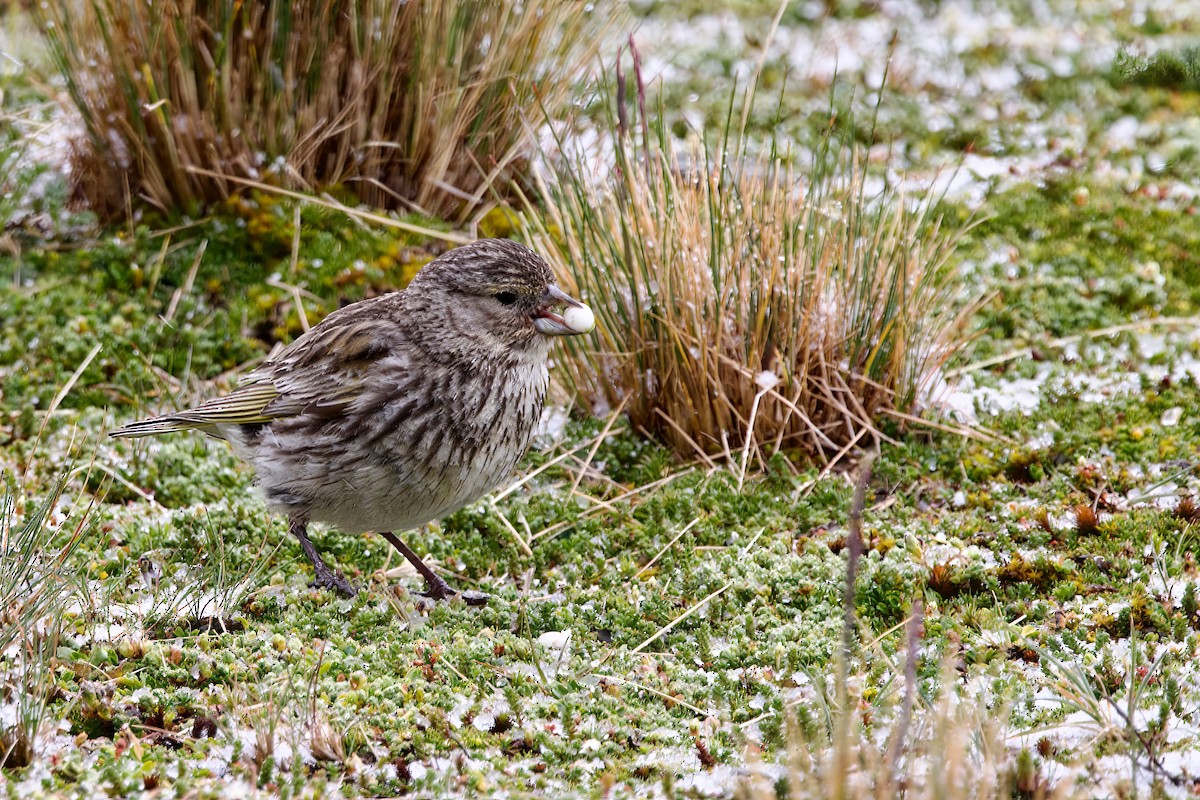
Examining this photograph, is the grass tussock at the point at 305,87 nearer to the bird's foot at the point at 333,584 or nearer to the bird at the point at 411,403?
the bird at the point at 411,403

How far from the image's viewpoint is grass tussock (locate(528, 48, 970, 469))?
5.36 metres

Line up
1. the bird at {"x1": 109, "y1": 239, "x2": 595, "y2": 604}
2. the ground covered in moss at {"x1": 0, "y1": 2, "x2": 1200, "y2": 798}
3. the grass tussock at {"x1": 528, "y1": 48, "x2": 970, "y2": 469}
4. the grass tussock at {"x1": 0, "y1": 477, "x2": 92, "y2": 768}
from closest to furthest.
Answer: the grass tussock at {"x1": 0, "y1": 477, "x2": 92, "y2": 768}, the ground covered in moss at {"x1": 0, "y1": 2, "x2": 1200, "y2": 798}, the bird at {"x1": 109, "y1": 239, "x2": 595, "y2": 604}, the grass tussock at {"x1": 528, "y1": 48, "x2": 970, "y2": 469}

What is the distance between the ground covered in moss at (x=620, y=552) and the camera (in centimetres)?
368

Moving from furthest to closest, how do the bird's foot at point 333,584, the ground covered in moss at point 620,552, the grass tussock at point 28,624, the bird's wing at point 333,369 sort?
the bird's foot at point 333,584 → the bird's wing at point 333,369 → the ground covered in moss at point 620,552 → the grass tussock at point 28,624

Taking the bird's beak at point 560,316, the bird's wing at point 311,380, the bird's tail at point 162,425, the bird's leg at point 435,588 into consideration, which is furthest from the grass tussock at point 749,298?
the bird's tail at point 162,425

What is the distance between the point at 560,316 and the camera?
471cm

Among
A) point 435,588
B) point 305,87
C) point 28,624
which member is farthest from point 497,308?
point 305,87

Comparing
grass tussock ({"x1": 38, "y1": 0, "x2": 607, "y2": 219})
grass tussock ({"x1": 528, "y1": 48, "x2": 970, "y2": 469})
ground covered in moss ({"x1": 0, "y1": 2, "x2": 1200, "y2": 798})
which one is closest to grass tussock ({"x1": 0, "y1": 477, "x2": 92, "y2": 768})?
ground covered in moss ({"x1": 0, "y1": 2, "x2": 1200, "y2": 798})

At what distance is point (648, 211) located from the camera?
5531 millimetres

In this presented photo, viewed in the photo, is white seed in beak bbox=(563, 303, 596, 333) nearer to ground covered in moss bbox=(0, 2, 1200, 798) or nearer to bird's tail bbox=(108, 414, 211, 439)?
ground covered in moss bbox=(0, 2, 1200, 798)

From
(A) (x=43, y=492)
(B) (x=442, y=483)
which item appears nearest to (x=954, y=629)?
(B) (x=442, y=483)

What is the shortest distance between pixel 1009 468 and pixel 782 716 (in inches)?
79.2

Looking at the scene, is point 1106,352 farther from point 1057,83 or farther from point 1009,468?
point 1057,83

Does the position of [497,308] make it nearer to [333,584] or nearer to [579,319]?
[579,319]
